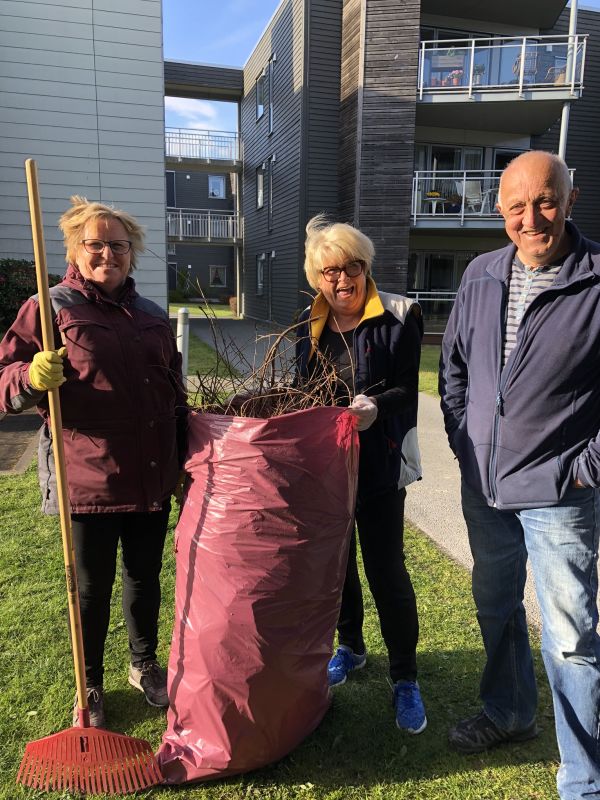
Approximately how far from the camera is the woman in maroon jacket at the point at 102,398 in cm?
205

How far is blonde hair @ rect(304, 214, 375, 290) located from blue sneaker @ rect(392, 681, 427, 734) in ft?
5.27

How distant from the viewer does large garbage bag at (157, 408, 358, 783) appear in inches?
71.6

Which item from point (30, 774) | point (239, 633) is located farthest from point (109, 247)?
point (30, 774)

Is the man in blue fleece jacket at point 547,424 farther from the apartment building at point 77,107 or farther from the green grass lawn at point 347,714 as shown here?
the apartment building at point 77,107

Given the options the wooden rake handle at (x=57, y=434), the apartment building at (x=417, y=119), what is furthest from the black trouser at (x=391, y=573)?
the apartment building at (x=417, y=119)

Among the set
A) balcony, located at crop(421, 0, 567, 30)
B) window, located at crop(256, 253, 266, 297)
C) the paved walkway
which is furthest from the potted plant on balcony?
the paved walkway

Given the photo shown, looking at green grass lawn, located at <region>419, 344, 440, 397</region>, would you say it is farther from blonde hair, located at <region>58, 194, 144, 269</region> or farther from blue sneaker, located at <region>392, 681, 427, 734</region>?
blonde hair, located at <region>58, 194, 144, 269</region>

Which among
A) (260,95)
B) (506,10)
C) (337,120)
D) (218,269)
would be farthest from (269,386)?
(218,269)

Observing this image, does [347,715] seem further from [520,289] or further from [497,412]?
[520,289]

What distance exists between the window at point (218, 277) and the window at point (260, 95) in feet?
39.3

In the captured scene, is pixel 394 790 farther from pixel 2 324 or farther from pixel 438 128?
pixel 438 128

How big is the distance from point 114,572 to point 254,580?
73cm

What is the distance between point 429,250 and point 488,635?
14769 mm

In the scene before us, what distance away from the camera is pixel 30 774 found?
1901 millimetres
